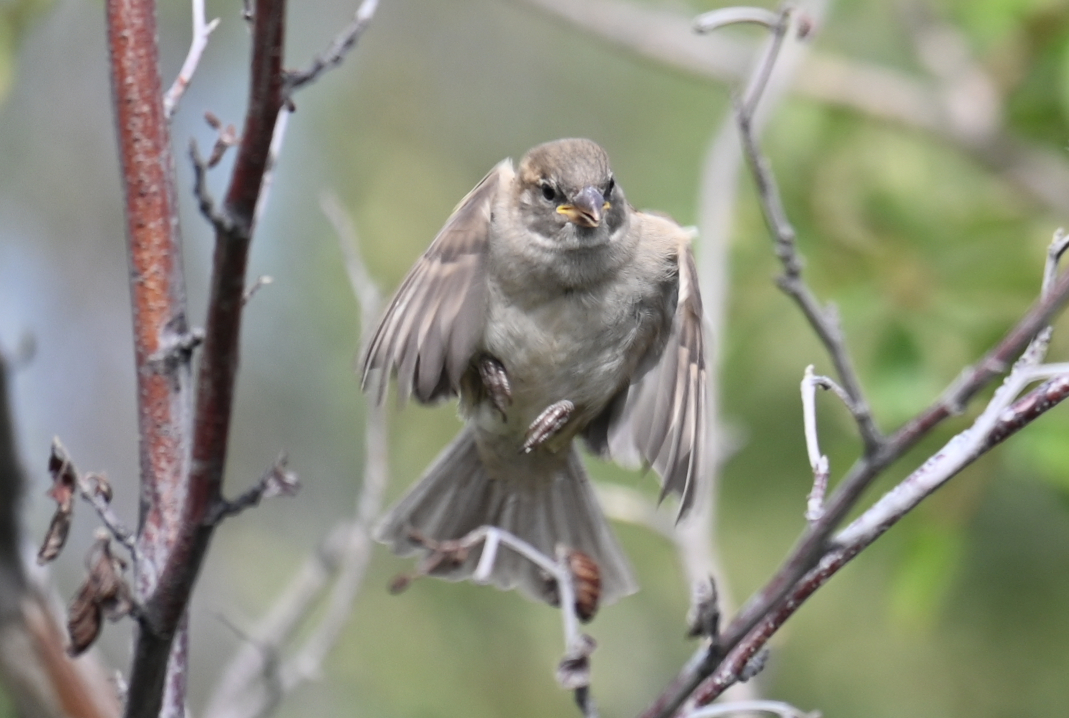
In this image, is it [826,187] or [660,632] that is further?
[660,632]

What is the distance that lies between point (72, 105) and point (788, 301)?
6.07 m

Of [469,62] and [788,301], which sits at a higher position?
[788,301]

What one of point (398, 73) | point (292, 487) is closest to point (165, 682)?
point (292, 487)

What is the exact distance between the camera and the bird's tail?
368 cm

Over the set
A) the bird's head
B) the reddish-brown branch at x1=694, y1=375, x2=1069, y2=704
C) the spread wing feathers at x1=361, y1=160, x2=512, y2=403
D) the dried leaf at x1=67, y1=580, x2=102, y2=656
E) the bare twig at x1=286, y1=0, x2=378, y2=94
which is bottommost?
the dried leaf at x1=67, y1=580, x2=102, y2=656

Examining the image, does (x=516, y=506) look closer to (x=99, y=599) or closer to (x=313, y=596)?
(x=313, y=596)

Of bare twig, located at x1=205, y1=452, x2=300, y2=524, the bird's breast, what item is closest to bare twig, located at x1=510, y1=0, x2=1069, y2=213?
the bird's breast

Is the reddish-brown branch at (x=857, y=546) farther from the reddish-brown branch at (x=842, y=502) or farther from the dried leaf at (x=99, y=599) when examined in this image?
the dried leaf at (x=99, y=599)

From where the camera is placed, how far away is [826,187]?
5266mm

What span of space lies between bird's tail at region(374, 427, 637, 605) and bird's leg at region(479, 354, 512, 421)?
0.40 metres

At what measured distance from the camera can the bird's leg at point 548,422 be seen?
3213 millimetres

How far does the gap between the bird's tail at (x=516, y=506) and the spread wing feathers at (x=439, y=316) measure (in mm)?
490

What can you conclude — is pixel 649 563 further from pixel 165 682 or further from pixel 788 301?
pixel 165 682

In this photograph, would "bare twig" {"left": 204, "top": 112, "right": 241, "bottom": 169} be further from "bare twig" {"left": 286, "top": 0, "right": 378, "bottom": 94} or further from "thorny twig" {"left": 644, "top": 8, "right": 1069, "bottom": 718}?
"thorny twig" {"left": 644, "top": 8, "right": 1069, "bottom": 718}
